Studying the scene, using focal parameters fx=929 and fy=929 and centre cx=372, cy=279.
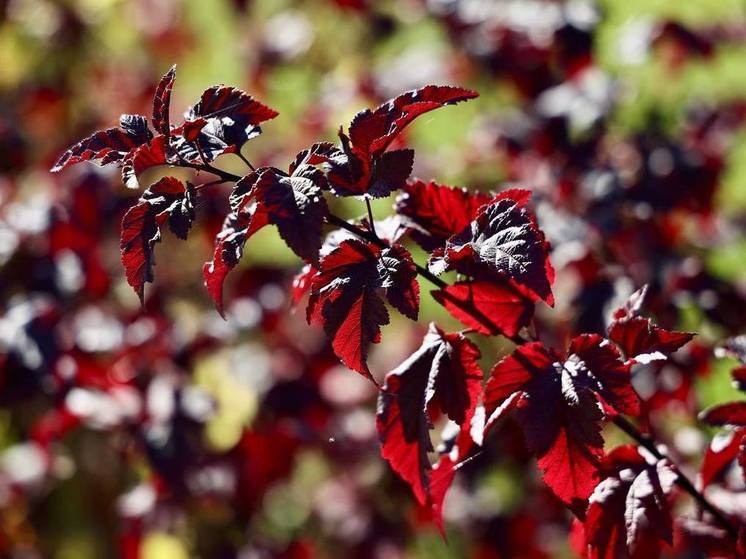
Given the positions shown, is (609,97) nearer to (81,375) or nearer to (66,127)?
(81,375)

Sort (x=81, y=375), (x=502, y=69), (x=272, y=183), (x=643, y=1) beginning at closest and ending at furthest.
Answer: (x=272, y=183), (x=81, y=375), (x=502, y=69), (x=643, y=1)

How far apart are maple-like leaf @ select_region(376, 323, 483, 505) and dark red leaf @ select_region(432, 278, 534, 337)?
0.35ft

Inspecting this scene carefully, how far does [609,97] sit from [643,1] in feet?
11.3

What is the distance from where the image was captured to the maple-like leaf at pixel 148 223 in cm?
110

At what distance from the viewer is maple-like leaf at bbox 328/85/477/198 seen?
112 centimetres

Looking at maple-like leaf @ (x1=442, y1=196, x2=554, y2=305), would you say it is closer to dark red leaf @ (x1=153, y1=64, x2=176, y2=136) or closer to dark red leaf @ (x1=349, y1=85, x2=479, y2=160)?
dark red leaf @ (x1=349, y1=85, x2=479, y2=160)

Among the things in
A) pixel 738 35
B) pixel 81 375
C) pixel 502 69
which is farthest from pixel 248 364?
pixel 738 35

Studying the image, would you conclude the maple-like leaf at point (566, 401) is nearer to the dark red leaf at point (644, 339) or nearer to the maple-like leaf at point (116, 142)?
the dark red leaf at point (644, 339)

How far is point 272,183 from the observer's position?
108 centimetres

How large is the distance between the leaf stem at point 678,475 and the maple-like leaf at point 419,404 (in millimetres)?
224

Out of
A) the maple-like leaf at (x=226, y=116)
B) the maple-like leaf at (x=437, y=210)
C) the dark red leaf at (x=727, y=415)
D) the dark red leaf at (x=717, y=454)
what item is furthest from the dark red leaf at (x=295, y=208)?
the dark red leaf at (x=717, y=454)

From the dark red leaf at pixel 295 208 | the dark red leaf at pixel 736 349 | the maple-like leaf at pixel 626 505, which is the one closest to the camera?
the dark red leaf at pixel 295 208

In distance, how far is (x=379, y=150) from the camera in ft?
3.77

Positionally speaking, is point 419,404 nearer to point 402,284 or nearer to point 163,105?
point 402,284
